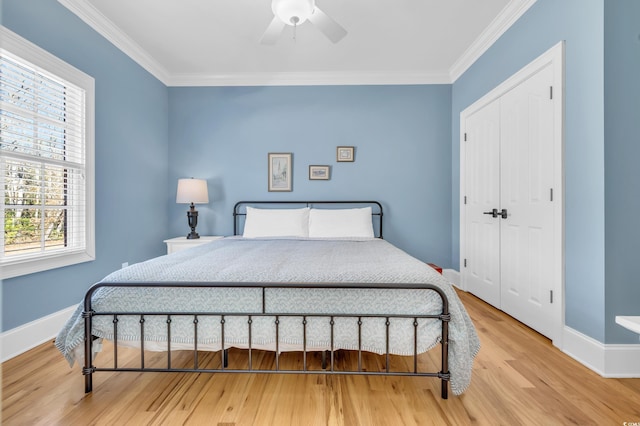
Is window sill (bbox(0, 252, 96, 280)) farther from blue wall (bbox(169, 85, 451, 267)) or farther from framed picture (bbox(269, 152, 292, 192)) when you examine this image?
framed picture (bbox(269, 152, 292, 192))

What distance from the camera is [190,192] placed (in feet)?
11.6

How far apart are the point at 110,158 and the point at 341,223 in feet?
8.11

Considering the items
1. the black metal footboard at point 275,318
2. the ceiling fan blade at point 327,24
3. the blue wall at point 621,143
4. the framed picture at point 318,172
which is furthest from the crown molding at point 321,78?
the black metal footboard at point 275,318

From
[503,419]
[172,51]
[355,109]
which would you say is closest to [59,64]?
[172,51]

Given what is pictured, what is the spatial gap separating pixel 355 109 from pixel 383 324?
3044 millimetres

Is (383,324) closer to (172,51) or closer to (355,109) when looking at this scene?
(355,109)

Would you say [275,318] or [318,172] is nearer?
[275,318]

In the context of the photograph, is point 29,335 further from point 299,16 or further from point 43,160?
point 299,16

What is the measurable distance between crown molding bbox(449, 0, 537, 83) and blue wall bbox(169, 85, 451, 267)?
358mm

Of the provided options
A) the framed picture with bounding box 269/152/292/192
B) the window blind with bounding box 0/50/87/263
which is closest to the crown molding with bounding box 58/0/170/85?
the window blind with bounding box 0/50/87/263

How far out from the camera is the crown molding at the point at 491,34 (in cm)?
247

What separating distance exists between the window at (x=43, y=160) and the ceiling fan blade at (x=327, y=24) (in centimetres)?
202

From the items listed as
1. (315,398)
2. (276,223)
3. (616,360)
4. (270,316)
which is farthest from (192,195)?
(616,360)

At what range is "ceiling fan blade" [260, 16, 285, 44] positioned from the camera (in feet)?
6.86
